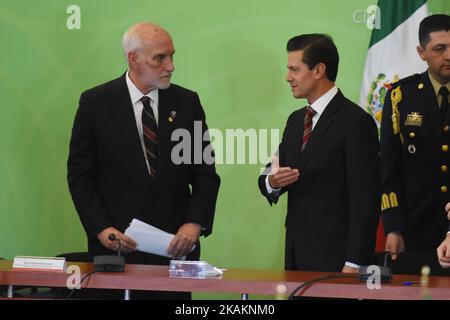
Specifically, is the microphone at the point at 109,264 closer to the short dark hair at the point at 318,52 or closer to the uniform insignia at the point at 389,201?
the short dark hair at the point at 318,52

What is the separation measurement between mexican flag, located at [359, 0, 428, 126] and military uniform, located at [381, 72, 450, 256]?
2.35 feet

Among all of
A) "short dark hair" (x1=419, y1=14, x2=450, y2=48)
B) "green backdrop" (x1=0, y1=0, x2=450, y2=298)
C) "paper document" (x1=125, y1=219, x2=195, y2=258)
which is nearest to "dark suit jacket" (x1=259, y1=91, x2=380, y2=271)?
"paper document" (x1=125, y1=219, x2=195, y2=258)

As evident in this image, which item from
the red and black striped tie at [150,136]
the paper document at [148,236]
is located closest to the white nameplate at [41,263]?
the paper document at [148,236]

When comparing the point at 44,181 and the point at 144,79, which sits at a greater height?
the point at 144,79

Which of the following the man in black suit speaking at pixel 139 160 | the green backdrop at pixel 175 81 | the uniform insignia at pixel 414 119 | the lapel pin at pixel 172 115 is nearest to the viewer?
the man in black suit speaking at pixel 139 160

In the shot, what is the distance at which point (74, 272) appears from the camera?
3.34m

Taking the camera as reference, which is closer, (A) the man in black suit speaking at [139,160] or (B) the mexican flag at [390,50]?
(A) the man in black suit speaking at [139,160]

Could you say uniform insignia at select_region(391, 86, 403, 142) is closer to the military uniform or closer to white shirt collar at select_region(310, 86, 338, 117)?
the military uniform

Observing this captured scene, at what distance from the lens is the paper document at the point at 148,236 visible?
4.01 meters

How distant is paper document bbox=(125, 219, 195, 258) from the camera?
401 cm

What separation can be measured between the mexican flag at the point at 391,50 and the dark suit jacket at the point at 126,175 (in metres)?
1.33

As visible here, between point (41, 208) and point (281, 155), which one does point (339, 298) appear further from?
point (41, 208)
